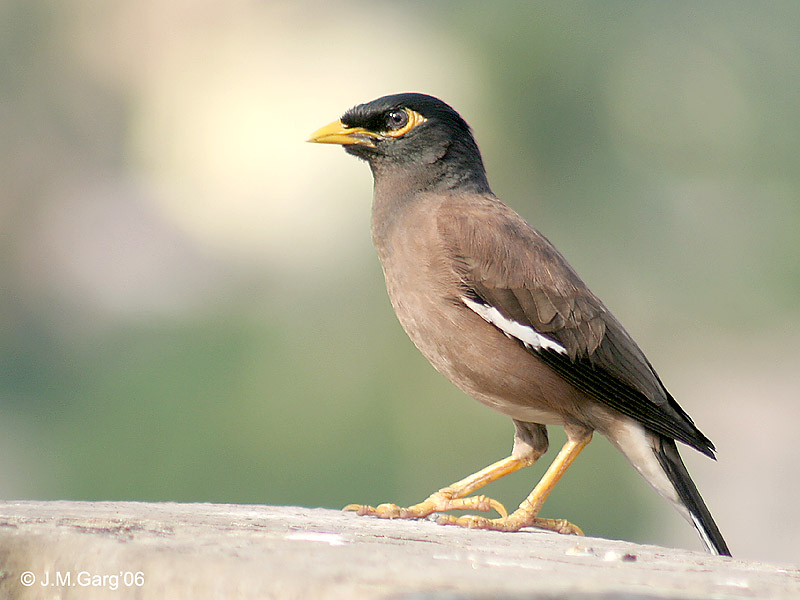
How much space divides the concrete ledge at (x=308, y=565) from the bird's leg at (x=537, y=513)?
57 centimetres

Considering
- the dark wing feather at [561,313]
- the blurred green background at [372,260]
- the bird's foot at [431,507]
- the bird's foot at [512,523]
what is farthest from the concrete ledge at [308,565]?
the blurred green background at [372,260]

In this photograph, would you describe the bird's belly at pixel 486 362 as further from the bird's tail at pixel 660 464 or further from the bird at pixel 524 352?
the bird's tail at pixel 660 464

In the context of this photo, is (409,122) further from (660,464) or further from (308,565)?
(308,565)

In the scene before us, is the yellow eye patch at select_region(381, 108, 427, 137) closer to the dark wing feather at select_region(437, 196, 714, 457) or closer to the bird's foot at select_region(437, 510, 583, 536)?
the dark wing feather at select_region(437, 196, 714, 457)

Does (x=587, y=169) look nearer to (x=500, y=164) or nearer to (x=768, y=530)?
(x=500, y=164)

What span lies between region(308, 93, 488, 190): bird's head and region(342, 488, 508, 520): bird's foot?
113cm

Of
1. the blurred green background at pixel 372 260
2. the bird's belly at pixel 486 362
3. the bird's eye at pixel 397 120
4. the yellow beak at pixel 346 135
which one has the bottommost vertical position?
the blurred green background at pixel 372 260

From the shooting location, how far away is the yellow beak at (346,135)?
3564 millimetres

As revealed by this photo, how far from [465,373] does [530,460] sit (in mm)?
485

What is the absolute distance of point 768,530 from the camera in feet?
27.5

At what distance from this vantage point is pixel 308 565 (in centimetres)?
164

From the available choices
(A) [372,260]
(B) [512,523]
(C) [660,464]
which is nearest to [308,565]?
(B) [512,523]

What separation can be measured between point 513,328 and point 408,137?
905 mm

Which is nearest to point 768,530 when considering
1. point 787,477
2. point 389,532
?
point 787,477
